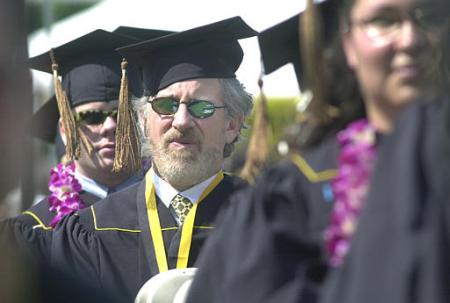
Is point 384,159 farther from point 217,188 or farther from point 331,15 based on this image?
point 217,188

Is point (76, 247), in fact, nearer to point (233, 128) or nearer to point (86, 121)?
point (233, 128)

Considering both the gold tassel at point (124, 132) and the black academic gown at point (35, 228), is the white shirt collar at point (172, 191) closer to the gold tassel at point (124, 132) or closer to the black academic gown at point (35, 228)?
the black academic gown at point (35, 228)

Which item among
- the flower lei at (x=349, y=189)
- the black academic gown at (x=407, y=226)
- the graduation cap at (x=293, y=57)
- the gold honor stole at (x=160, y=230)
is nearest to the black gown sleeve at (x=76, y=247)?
the gold honor stole at (x=160, y=230)

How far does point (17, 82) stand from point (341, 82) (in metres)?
1.16

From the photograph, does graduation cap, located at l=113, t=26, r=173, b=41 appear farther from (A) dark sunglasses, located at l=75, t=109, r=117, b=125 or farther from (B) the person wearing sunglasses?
(A) dark sunglasses, located at l=75, t=109, r=117, b=125

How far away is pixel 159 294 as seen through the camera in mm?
4555

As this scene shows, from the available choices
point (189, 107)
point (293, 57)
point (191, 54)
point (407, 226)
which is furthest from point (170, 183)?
point (407, 226)

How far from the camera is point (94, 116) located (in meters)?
6.93

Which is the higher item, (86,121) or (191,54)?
(191,54)

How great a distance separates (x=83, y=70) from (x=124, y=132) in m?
0.99

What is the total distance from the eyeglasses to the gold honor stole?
2580mm

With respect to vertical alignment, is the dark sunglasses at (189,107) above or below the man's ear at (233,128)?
above

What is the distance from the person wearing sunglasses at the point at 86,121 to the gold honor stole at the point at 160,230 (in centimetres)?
91

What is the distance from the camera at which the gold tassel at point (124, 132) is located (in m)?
6.34
